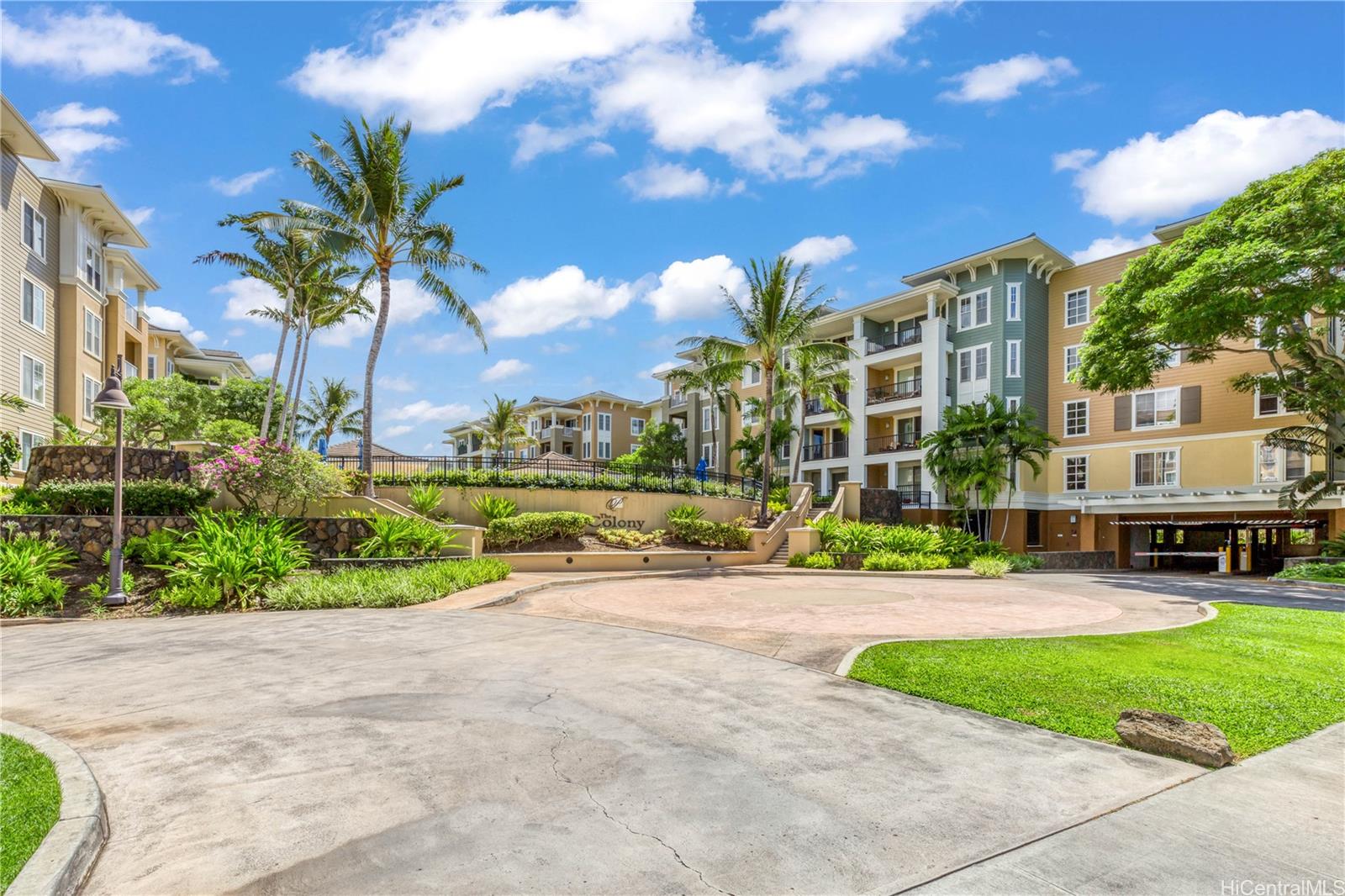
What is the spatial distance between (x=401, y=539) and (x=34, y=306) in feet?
72.5

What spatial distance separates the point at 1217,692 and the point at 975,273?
1348 inches

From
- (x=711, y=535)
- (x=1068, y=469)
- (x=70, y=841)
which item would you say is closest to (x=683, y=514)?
(x=711, y=535)

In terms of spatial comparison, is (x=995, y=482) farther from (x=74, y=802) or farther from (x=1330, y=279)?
(x=74, y=802)

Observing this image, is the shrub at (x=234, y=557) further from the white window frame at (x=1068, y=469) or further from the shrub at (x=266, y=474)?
the white window frame at (x=1068, y=469)

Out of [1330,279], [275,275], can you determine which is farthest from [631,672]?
[275,275]

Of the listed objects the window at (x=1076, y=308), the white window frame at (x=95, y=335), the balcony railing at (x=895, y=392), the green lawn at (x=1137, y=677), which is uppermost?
the window at (x=1076, y=308)

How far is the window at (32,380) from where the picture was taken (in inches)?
1037

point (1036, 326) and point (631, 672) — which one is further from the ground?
point (1036, 326)

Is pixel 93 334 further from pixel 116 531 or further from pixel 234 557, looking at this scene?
pixel 234 557

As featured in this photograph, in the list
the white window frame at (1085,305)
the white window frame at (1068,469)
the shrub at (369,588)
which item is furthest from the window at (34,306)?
the white window frame at (1085,305)

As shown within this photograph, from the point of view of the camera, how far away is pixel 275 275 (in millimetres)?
30484

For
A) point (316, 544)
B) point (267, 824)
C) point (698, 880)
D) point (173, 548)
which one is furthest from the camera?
point (316, 544)

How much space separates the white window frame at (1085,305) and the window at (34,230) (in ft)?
148

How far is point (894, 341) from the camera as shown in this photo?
1651 inches
